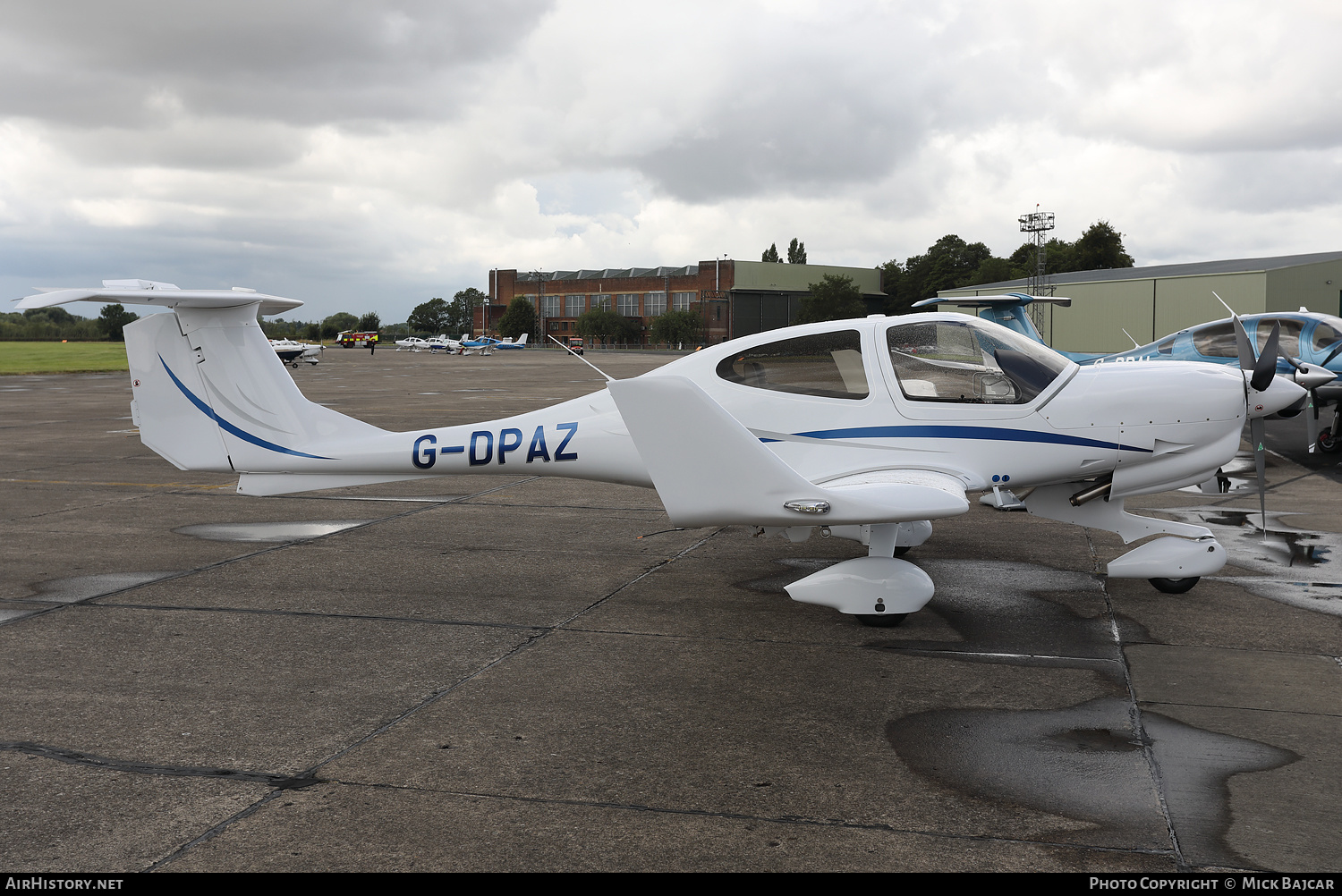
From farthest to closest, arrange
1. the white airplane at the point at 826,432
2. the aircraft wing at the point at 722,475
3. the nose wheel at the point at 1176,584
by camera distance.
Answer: the nose wheel at the point at 1176,584 < the white airplane at the point at 826,432 < the aircraft wing at the point at 722,475

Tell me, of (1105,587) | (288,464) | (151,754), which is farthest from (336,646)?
(1105,587)

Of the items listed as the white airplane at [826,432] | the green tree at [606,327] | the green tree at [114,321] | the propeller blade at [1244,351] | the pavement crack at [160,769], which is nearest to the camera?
the pavement crack at [160,769]

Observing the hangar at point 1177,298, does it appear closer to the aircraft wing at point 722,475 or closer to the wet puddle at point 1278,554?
the wet puddle at point 1278,554

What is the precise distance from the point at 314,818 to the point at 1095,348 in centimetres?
5799

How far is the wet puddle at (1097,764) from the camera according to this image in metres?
3.81

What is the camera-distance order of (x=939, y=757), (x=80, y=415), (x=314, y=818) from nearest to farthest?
(x=314, y=818) < (x=939, y=757) < (x=80, y=415)

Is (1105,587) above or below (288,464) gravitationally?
below

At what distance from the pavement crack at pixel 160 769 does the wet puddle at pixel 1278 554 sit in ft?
23.1

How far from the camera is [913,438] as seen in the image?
7.07 metres

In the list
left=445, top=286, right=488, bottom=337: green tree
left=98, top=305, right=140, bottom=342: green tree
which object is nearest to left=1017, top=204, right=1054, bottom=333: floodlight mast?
left=98, top=305, right=140, bottom=342: green tree

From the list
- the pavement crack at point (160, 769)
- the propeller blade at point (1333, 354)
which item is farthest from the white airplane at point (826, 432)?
the propeller blade at point (1333, 354)

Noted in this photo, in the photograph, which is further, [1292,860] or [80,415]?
[80,415]

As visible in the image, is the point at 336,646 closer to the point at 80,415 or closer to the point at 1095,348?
the point at 80,415
